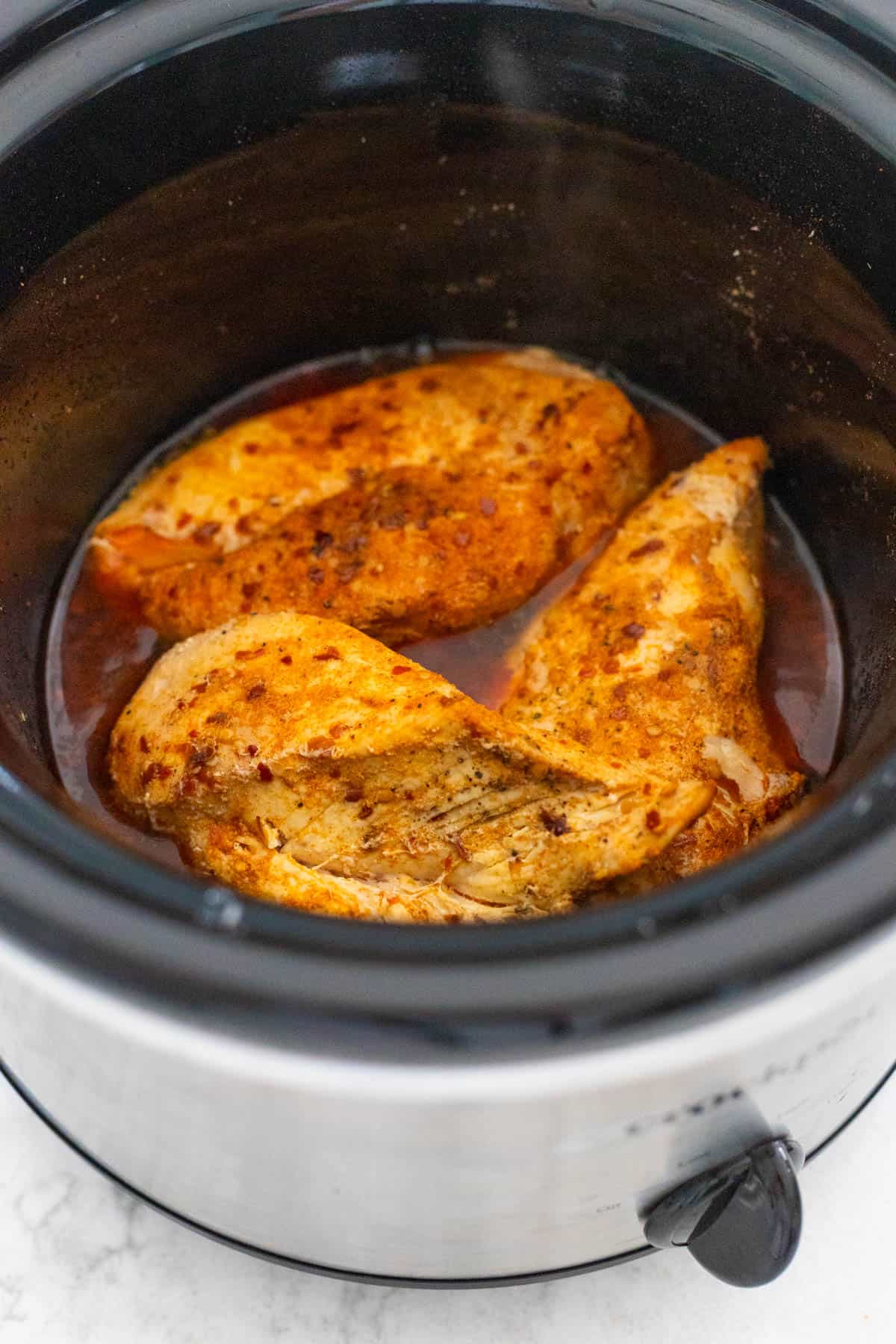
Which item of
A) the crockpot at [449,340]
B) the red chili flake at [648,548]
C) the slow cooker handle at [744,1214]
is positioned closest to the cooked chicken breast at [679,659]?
the red chili flake at [648,548]

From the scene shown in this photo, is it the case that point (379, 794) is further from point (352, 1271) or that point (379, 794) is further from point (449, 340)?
point (449, 340)

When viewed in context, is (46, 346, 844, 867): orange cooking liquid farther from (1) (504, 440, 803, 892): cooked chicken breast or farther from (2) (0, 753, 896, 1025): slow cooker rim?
(2) (0, 753, 896, 1025): slow cooker rim

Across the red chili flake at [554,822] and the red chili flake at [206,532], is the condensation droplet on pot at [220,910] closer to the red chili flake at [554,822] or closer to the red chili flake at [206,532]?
the red chili flake at [554,822]

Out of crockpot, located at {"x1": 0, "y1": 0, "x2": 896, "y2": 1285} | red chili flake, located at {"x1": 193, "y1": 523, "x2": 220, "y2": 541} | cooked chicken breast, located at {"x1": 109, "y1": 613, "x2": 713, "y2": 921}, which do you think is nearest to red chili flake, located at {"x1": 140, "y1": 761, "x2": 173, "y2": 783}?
cooked chicken breast, located at {"x1": 109, "y1": 613, "x2": 713, "y2": 921}

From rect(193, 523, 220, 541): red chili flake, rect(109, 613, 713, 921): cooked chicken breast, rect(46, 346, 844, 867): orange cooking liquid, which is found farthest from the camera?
rect(193, 523, 220, 541): red chili flake

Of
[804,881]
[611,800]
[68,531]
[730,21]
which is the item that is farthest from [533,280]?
[804,881]
